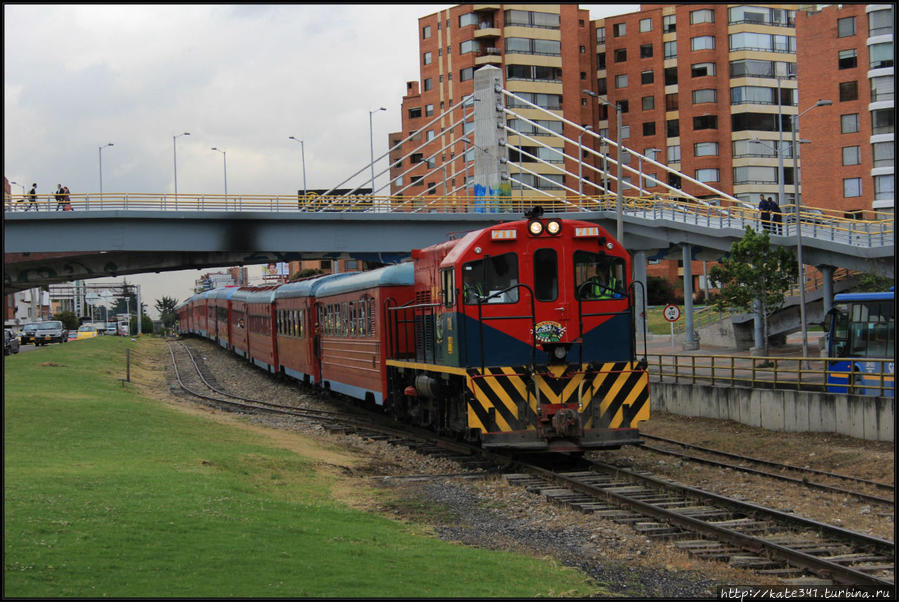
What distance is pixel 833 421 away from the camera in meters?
20.9

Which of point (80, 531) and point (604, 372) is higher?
point (604, 372)

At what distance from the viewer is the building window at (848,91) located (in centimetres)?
6612

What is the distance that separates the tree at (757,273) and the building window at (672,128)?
54360 millimetres

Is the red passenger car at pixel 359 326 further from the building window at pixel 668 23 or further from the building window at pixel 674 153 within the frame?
the building window at pixel 668 23

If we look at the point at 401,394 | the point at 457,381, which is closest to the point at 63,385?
the point at 401,394

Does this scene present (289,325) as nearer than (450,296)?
No

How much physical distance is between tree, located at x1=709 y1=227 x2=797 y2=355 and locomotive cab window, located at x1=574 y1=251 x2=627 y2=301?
2058 centimetres

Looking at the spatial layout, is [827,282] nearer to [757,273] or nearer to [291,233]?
[757,273]

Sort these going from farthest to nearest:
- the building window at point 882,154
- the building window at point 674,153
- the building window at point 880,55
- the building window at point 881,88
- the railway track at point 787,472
→ the building window at point 674,153
the building window at point 882,154
the building window at point 880,55
the building window at point 881,88
the railway track at point 787,472

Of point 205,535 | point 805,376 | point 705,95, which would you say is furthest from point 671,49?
point 205,535

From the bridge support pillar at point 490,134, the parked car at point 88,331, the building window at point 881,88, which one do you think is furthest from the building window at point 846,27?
the parked car at point 88,331

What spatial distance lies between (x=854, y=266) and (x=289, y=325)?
23141 mm

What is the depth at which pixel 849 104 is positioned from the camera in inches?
2608

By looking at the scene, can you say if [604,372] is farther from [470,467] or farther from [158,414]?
[158,414]
